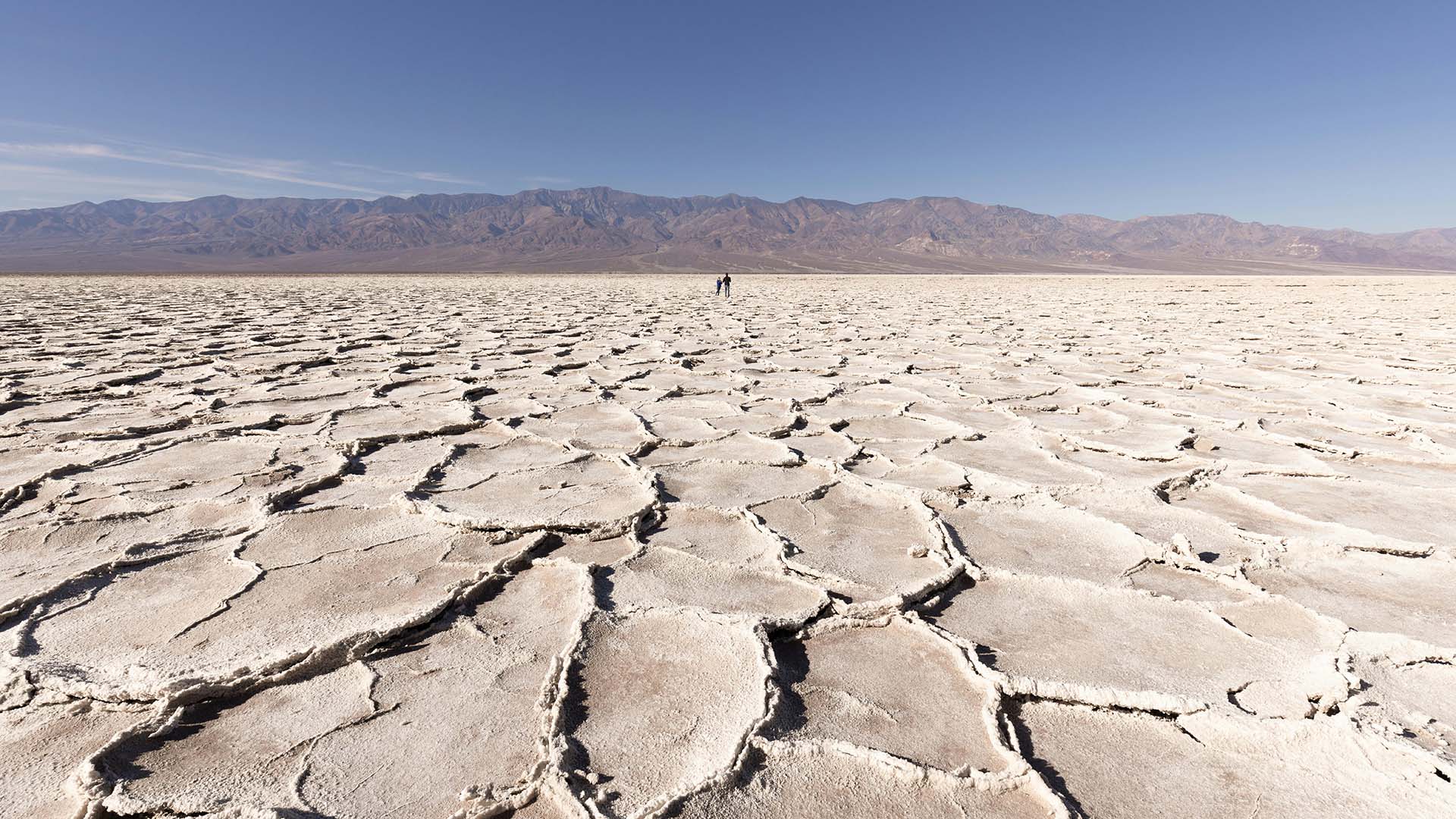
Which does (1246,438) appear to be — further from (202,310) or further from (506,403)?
(202,310)

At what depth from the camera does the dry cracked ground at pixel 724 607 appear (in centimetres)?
91

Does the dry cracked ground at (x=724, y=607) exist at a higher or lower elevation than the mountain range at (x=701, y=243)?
lower

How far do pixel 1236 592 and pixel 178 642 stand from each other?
1923 mm

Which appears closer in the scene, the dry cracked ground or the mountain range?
the dry cracked ground

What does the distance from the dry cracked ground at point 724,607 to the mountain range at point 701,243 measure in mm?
53461

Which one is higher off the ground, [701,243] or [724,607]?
[701,243]

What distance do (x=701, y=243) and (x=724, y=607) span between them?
4801 inches

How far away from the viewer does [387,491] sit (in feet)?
6.60

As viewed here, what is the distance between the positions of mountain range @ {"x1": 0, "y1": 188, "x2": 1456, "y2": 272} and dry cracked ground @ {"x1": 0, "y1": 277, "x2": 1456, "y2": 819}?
2105 inches

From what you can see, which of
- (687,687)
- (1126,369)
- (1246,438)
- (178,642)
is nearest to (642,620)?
(687,687)

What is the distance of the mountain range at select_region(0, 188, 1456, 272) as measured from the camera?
235 feet

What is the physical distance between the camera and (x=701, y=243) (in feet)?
393

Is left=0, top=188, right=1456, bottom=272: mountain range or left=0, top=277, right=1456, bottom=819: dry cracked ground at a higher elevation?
left=0, top=188, right=1456, bottom=272: mountain range

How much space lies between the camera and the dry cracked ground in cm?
91
